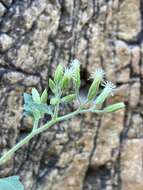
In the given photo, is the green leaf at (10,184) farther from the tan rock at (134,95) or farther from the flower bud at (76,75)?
the tan rock at (134,95)

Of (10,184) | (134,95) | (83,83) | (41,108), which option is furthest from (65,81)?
(134,95)

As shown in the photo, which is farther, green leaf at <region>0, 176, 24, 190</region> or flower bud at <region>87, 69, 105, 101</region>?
flower bud at <region>87, 69, 105, 101</region>

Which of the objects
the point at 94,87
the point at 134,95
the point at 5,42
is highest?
the point at 5,42

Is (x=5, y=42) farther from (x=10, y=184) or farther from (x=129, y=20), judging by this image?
(x=10, y=184)

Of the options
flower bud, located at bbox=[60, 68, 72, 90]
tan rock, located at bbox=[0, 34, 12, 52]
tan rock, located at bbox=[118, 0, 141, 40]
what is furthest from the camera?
tan rock, located at bbox=[118, 0, 141, 40]

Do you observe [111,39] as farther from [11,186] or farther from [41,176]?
[11,186]

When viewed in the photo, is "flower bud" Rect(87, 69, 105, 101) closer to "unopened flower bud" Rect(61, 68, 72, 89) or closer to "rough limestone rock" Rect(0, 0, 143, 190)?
"unopened flower bud" Rect(61, 68, 72, 89)

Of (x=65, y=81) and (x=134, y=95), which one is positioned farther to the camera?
(x=134, y=95)

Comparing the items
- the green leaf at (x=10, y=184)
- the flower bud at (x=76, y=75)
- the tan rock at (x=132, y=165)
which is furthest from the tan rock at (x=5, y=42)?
the green leaf at (x=10, y=184)

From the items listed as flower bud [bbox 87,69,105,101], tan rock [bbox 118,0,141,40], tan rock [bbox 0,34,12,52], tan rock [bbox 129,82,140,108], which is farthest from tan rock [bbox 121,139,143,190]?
flower bud [bbox 87,69,105,101]

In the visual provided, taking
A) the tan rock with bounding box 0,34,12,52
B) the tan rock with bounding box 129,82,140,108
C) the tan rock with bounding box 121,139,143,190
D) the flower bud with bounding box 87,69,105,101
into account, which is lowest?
the tan rock with bounding box 121,139,143,190
